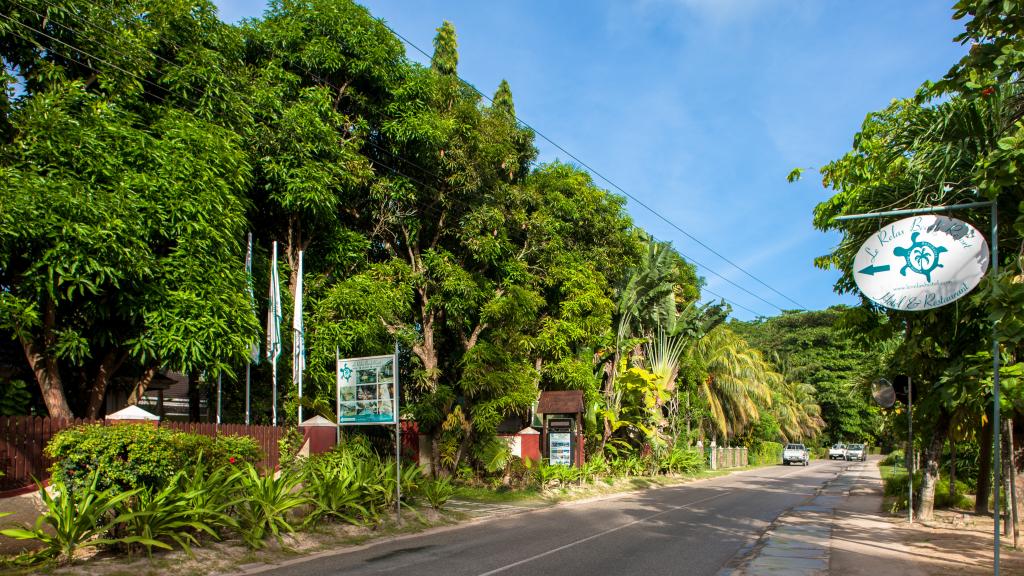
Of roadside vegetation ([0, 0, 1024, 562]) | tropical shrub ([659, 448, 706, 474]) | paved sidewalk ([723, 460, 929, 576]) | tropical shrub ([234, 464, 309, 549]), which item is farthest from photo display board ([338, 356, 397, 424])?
tropical shrub ([659, 448, 706, 474])

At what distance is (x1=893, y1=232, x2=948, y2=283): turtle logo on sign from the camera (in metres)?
8.01

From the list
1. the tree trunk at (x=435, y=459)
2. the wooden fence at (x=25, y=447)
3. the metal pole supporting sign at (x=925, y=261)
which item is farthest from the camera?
the tree trunk at (x=435, y=459)

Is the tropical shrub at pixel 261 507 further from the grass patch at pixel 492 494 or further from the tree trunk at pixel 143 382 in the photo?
the grass patch at pixel 492 494

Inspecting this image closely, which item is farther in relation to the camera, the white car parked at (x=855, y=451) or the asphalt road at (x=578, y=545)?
the white car parked at (x=855, y=451)

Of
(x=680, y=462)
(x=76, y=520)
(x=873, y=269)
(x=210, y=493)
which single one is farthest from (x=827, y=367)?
(x=76, y=520)

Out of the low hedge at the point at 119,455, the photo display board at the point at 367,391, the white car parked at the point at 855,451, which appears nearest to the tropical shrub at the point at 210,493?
the low hedge at the point at 119,455

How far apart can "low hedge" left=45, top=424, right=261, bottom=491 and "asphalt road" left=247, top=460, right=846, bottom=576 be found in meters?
2.14

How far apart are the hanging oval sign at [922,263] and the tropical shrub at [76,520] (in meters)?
9.30

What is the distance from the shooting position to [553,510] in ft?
62.8

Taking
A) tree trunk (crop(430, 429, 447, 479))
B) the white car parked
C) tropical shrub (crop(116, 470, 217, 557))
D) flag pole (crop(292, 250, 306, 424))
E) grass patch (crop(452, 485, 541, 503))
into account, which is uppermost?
flag pole (crop(292, 250, 306, 424))

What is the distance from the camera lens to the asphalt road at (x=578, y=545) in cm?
1020

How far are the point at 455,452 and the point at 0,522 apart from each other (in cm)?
1387

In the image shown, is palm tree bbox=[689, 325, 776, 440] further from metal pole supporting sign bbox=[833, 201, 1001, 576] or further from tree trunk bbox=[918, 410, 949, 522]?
metal pole supporting sign bbox=[833, 201, 1001, 576]

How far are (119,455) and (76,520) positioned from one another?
110cm
